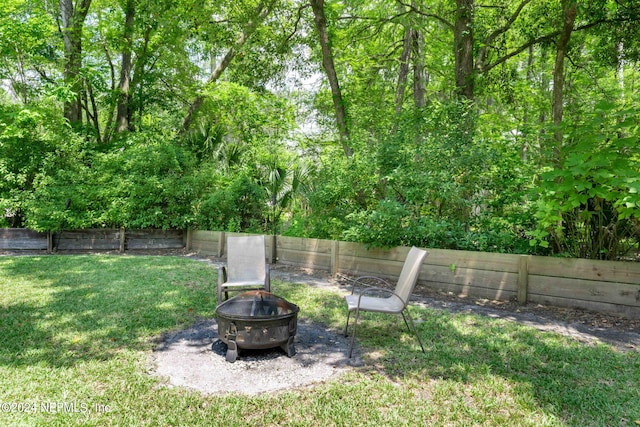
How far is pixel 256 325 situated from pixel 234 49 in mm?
10271

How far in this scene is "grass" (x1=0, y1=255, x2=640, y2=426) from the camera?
7.59 feet

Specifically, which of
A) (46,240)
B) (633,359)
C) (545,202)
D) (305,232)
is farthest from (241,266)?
(46,240)

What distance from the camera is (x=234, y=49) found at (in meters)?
11.3

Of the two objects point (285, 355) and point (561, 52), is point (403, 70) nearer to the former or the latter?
point (561, 52)

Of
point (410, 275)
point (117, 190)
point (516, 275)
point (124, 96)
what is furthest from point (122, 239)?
point (516, 275)

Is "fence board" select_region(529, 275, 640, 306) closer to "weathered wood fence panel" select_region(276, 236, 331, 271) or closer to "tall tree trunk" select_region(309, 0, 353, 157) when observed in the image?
"weathered wood fence panel" select_region(276, 236, 331, 271)

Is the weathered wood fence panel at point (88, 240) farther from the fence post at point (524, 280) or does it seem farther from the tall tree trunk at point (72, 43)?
the fence post at point (524, 280)

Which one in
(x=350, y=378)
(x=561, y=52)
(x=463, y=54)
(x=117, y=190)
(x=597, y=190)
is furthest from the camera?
(x=117, y=190)

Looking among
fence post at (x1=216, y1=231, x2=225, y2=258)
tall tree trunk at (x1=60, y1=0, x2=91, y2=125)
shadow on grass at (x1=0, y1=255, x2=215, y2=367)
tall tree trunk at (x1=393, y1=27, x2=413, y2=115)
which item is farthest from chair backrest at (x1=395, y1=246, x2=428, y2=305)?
tall tree trunk at (x1=60, y1=0, x2=91, y2=125)

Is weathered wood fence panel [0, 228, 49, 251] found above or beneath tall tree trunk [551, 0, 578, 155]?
beneath

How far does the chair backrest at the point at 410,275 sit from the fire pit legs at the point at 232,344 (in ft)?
4.95

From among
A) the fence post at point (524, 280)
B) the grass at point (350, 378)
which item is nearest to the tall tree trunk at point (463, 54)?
the fence post at point (524, 280)

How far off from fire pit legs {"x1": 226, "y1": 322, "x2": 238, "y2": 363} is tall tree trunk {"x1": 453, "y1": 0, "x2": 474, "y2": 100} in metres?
6.36

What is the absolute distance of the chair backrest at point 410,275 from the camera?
3.43m
